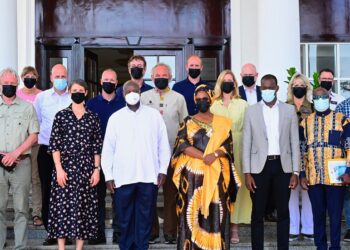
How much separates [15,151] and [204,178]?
77.1 inches

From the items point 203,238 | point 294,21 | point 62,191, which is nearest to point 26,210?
point 62,191

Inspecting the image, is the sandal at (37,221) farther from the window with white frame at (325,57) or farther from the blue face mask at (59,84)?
the window with white frame at (325,57)

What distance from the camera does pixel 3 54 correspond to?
27.1 feet

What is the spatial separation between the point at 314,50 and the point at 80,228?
5.95 meters

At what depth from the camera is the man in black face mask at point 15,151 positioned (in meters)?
6.12

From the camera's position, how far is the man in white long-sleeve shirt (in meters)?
→ 5.88

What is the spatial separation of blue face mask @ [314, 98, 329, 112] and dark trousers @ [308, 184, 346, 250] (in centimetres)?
78

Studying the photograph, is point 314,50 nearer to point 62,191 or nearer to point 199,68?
point 199,68

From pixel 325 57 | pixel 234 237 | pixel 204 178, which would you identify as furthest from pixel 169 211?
pixel 325 57

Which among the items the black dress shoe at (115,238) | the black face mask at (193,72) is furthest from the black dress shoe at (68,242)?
the black face mask at (193,72)

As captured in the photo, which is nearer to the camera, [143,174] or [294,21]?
[143,174]

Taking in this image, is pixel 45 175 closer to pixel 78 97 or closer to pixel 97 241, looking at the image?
pixel 97 241

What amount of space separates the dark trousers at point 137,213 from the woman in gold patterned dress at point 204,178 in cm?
32

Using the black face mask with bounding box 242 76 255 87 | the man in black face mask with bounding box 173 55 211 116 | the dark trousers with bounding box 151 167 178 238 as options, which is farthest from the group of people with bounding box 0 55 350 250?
the man in black face mask with bounding box 173 55 211 116
